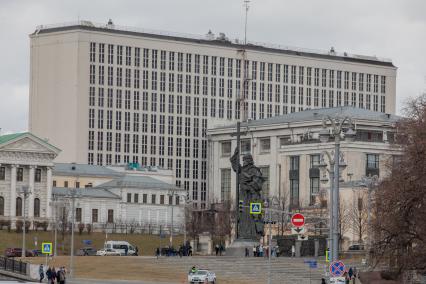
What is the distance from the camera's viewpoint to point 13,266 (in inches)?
4833

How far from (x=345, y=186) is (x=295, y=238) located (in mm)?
36502

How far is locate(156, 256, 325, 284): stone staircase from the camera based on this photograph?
126 m

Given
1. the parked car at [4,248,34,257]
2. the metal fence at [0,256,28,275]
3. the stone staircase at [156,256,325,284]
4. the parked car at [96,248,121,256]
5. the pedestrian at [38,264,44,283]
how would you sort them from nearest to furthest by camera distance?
the pedestrian at [38,264,44,283], the metal fence at [0,256,28,275], the stone staircase at [156,256,325,284], the parked car at [4,248,34,257], the parked car at [96,248,121,256]

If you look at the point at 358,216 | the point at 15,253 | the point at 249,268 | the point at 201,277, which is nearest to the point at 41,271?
the point at 201,277

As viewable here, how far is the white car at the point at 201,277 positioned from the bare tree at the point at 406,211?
26.4 metres

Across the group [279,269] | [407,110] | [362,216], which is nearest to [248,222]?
[279,269]

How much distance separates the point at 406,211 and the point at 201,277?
1218 inches

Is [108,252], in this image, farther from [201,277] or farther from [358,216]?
[201,277]

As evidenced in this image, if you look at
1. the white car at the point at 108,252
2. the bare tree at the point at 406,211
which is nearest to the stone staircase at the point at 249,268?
the white car at the point at 108,252

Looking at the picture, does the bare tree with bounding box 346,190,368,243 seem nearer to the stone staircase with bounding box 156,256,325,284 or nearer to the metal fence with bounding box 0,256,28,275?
the stone staircase with bounding box 156,256,325,284

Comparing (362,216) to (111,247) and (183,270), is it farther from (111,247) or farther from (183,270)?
(183,270)

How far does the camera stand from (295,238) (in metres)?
153

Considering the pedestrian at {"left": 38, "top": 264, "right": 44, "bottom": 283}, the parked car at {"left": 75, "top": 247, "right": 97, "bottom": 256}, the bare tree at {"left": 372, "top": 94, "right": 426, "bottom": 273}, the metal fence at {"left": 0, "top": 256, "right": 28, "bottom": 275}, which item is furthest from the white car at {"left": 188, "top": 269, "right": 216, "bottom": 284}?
the parked car at {"left": 75, "top": 247, "right": 97, "bottom": 256}

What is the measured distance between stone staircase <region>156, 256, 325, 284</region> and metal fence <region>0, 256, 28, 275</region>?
1220 cm
